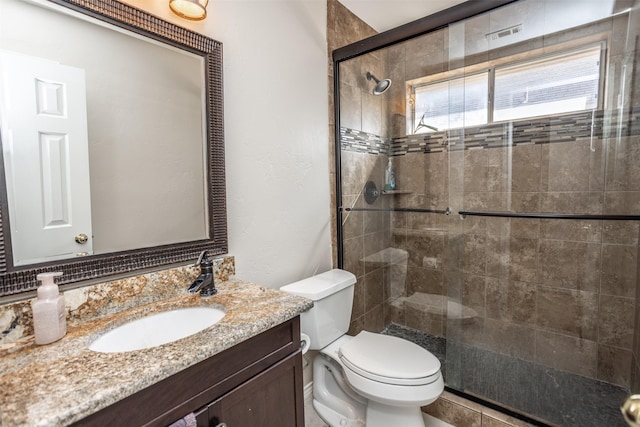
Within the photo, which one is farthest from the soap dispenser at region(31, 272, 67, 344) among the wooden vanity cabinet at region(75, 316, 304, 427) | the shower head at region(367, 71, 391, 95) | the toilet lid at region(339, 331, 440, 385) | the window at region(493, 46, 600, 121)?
the window at region(493, 46, 600, 121)

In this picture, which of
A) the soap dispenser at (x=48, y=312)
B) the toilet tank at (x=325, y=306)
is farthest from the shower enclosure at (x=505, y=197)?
the soap dispenser at (x=48, y=312)

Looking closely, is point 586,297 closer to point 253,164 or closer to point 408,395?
point 408,395

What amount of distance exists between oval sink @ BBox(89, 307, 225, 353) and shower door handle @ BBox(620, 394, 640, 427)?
0.96m

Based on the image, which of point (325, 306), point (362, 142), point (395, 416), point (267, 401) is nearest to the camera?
point (267, 401)

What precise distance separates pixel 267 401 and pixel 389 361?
69 centimetres

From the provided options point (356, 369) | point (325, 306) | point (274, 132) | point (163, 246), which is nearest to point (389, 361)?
point (356, 369)

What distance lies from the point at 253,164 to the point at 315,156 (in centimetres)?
49

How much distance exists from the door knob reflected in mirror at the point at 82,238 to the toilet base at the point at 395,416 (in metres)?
1.37

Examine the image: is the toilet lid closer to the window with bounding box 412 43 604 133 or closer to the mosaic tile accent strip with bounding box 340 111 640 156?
the mosaic tile accent strip with bounding box 340 111 640 156

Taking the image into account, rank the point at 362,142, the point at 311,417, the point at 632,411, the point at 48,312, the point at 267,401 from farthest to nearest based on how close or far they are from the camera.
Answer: the point at 362,142 → the point at 311,417 → the point at 267,401 → the point at 48,312 → the point at 632,411

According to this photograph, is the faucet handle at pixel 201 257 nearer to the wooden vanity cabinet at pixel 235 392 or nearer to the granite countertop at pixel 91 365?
the granite countertop at pixel 91 365

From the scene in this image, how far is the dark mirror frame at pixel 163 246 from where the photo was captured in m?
0.82

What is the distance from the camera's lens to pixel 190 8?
1.16 m

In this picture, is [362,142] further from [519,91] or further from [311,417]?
[311,417]
